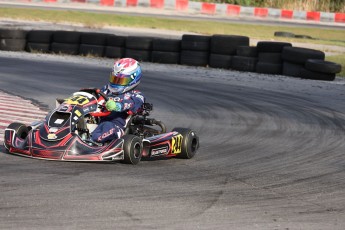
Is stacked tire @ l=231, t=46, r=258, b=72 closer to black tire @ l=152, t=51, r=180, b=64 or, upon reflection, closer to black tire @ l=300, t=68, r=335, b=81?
black tire @ l=300, t=68, r=335, b=81

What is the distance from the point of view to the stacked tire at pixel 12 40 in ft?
72.3

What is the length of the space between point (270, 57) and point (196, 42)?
1933mm

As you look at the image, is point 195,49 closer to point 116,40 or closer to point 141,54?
point 141,54

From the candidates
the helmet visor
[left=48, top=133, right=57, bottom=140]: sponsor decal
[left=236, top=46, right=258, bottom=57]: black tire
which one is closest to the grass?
[left=236, top=46, right=258, bottom=57]: black tire

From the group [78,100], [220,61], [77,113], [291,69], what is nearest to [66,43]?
[220,61]

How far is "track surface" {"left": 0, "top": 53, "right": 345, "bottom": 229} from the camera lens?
622 cm

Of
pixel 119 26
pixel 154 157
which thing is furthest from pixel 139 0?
pixel 154 157

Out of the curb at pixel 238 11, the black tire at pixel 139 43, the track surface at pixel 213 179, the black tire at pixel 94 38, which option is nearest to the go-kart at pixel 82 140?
the track surface at pixel 213 179

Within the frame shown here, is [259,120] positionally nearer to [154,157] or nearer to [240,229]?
[154,157]

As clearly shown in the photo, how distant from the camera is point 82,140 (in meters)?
8.48

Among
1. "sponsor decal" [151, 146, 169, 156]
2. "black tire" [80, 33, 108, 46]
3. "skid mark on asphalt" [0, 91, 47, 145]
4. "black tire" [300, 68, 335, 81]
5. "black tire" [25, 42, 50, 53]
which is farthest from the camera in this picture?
"black tire" [25, 42, 50, 53]

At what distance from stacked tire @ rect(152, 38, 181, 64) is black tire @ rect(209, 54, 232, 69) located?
94 centimetres

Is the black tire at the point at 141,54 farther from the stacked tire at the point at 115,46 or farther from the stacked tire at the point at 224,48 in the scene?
the stacked tire at the point at 224,48

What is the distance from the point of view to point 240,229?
600 centimetres
